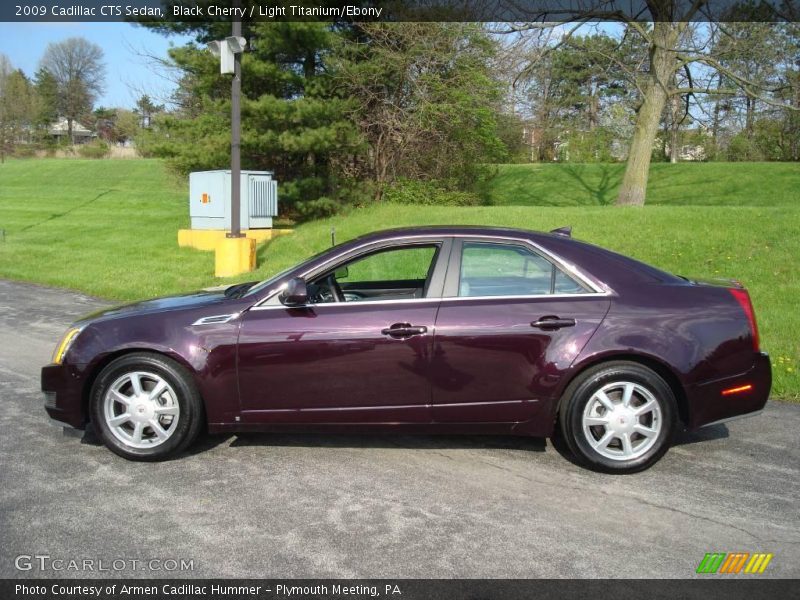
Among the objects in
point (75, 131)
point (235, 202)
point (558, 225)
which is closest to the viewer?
point (235, 202)

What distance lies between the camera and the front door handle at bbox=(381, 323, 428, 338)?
14.7 ft

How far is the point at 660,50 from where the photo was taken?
670 inches

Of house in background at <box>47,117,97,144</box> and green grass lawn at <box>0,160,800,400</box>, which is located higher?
house in background at <box>47,117,97,144</box>

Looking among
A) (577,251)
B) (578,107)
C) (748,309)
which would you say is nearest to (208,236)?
(577,251)

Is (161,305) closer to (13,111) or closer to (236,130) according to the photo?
(236,130)

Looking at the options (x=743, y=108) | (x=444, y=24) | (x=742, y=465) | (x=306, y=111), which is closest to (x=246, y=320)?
(x=742, y=465)

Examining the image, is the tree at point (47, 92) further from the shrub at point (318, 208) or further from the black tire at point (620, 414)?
the black tire at point (620, 414)

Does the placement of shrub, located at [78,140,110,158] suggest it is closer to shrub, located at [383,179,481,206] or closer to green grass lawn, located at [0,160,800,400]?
green grass lawn, located at [0,160,800,400]

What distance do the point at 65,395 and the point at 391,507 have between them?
229cm

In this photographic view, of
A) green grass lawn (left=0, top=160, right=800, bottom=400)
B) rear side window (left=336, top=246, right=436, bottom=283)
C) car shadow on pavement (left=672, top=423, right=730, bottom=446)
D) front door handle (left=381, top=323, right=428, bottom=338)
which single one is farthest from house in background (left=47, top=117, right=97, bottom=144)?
car shadow on pavement (left=672, top=423, right=730, bottom=446)

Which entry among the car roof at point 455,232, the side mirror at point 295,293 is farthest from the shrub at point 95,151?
the side mirror at point 295,293

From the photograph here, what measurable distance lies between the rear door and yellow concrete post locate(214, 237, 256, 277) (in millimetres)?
9293

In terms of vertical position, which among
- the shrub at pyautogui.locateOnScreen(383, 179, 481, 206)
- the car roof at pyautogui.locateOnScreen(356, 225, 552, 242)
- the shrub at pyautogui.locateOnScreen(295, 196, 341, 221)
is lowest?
the car roof at pyautogui.locateOnScreen(356, 225, 552, 242)

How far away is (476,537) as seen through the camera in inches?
143
